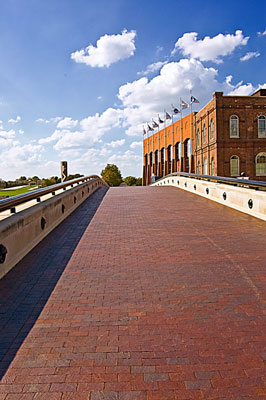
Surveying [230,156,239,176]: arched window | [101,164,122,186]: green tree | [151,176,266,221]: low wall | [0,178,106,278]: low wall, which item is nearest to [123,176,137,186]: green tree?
Result: [101,164,122,186]: green tree

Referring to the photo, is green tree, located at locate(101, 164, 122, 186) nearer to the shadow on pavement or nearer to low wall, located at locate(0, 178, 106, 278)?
low wall, located at locate(0, 178, 106, 278)

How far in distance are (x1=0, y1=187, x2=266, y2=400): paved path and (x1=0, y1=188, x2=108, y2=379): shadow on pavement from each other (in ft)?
0.05

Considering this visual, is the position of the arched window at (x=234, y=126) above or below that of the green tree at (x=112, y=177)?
above

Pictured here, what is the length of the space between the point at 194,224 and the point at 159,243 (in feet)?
7.71

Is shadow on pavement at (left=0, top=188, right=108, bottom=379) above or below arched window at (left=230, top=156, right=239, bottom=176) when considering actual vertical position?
below

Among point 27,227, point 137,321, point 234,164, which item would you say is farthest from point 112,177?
point 137,321

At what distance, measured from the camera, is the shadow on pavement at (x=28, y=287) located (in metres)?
3.44

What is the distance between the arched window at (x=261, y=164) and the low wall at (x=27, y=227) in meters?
34.0

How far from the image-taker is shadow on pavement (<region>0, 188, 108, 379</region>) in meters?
3.44

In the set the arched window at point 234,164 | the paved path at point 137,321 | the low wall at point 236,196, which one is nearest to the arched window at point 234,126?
the arched window at point 234,164

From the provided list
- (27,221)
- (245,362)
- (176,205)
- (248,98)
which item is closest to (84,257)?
(27,221)

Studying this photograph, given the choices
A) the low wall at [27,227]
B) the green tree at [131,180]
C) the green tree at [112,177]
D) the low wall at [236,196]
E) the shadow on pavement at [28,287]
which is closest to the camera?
the shadow on pavement at [28,287]

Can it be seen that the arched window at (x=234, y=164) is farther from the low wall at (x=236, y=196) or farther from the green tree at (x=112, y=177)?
the green tree at (x=112, y=177)

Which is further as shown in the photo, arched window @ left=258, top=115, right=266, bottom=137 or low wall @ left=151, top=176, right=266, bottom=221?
arched window @ left=258, top=115, right=266, bottom=137
